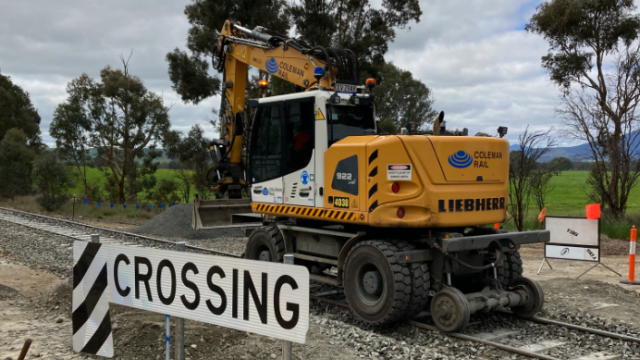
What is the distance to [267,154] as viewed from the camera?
8.94m


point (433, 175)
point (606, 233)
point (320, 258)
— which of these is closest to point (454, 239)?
point (433, 175)

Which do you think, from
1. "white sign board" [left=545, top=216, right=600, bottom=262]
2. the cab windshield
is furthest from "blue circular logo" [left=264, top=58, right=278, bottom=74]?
"white sign board" [left=545, top=216, right=600, bottom=262]

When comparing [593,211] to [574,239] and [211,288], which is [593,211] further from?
[211,288]

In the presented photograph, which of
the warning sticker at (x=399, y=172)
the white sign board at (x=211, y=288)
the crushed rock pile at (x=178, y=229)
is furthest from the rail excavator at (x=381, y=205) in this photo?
the crushed rock pile at (x=178, y=229)

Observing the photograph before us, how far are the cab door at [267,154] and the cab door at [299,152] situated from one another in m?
0.16

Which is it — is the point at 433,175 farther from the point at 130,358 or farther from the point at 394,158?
the point at 130,358

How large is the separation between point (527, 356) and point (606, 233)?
43.7 feet

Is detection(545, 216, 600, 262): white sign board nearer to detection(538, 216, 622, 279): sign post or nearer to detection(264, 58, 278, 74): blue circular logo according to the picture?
detection(538, 216, 622, 279): sign post

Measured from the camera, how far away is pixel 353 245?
7.80m

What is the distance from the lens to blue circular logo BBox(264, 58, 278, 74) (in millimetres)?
10795

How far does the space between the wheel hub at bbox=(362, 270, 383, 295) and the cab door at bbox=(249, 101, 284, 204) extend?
2.01m

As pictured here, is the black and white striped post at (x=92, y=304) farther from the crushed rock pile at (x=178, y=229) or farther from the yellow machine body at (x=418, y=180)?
the crushed rock pile at (x=178, y=229)

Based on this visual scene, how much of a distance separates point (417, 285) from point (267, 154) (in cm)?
334

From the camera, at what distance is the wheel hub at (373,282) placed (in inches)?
290
